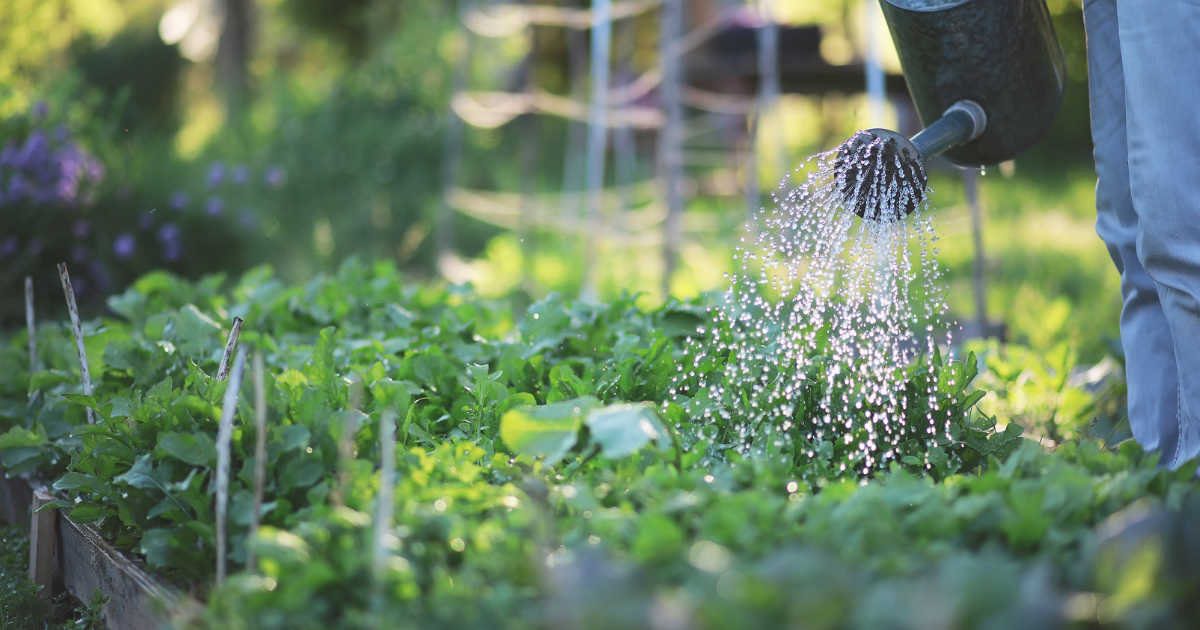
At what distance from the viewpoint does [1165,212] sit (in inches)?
60.6

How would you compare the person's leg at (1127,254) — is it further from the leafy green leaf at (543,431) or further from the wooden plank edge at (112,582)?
the wooden plank edge at (112,582)

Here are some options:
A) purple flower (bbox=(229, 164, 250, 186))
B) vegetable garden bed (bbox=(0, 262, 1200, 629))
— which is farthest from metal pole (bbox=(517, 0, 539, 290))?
vegetable garden bed (bbox=(0, 262, 1200, 629))

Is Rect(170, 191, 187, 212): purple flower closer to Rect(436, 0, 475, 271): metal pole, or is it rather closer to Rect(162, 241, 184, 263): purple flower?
Rect(162, 241, 184, 263): purple flower

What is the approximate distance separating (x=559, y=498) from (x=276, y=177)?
13.2 feet

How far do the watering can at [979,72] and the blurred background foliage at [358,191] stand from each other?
25cm

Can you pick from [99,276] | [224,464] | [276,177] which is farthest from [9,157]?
[224,464]

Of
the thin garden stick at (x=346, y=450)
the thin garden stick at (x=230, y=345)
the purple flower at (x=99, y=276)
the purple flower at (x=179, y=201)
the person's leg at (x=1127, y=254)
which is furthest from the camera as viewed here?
the purple flower at (x=179, y=201)

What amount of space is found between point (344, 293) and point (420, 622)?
5.95 ft

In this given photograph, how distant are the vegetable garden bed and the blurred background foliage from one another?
669 mm

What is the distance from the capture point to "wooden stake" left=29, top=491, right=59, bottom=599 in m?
1.79

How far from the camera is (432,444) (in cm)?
170

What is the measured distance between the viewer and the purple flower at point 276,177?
4.90m

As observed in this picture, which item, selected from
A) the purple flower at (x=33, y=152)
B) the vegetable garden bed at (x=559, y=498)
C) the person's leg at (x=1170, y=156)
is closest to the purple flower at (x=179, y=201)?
the purple flower at (x=33, y=152)

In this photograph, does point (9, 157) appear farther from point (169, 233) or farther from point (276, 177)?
point (276, 177)
